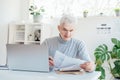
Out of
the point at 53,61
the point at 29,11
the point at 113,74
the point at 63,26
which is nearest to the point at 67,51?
the point at 63,26

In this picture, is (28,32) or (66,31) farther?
(28,32)

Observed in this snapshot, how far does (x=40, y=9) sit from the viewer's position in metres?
3.86

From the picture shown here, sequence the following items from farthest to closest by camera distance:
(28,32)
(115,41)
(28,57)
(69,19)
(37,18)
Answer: (28,32) → (37,18) → (115,41) → (69,19) → (28,57)

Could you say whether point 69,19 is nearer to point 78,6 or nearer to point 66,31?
point 66,31

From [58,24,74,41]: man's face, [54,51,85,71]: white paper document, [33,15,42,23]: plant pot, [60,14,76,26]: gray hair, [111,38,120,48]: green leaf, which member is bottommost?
[54,51,85,71]: white paper document

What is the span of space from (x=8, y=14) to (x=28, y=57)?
8.20 ft

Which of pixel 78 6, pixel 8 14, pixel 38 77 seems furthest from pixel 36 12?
pixel 38 77

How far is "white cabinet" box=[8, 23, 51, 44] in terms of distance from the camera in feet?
12.1

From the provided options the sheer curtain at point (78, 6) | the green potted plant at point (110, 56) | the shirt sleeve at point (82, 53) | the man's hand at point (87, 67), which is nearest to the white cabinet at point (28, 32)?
the sheer curtain at point (78, 6)

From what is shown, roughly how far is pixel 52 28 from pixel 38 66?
2309 millimetres

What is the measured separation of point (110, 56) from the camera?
127 inches

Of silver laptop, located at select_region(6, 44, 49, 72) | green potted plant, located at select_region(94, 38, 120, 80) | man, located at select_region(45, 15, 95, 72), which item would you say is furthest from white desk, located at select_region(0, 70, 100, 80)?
green potted plant, located at select_region(94, 38, 120, 80)

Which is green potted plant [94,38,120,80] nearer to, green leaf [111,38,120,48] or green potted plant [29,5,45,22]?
green leaf [111,38,120,48]

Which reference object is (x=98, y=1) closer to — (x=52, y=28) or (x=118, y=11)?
(x=118, y=11)
